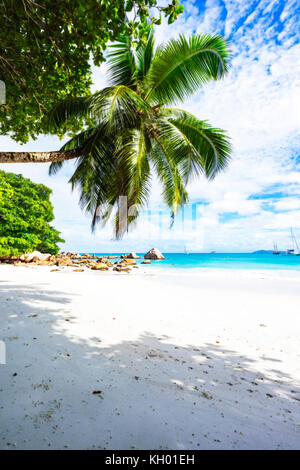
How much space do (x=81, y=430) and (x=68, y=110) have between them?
626cm

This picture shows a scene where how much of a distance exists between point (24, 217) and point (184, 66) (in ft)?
63.2

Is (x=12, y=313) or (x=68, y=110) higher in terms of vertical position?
(x=68, y=110)

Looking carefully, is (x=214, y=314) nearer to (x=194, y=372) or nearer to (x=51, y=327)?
(x=194, y=372)

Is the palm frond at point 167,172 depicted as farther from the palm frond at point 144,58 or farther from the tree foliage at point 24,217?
the tree foliage at point 24,217

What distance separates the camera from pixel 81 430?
1.71 metres

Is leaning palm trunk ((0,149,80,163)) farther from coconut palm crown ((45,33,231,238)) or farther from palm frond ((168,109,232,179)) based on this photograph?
palm frond ((168,109,232,179))

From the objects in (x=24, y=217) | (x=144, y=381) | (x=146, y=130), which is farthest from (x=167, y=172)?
(x=24, y=217)

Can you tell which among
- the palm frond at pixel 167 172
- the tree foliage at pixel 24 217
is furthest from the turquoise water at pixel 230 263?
the palm frond at pixel 167 172

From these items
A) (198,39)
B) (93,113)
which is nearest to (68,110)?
(93,113)

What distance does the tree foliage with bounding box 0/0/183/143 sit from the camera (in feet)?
11.5

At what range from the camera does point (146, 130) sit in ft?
21.2

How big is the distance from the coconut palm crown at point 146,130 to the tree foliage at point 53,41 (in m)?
0.67

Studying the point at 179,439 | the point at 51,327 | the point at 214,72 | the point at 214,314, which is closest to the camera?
the point at 179,439

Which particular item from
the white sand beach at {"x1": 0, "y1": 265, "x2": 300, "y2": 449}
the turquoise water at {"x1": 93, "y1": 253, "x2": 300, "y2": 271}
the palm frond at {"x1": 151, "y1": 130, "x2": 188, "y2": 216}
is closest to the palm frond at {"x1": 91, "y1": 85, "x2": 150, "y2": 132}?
the palm frond at {"x1": 151, "y1": 130, "x2": 188, "y2": 216}
